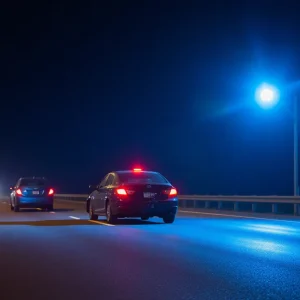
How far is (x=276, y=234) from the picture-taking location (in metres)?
15.5

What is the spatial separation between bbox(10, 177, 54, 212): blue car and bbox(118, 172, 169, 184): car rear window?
10.3 m

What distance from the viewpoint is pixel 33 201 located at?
94.2 feet

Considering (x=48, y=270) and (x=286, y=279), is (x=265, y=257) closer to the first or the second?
(x=286, y=279)

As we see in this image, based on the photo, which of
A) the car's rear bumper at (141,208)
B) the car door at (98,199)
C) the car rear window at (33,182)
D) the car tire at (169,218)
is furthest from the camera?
the car rear window at (33,182)

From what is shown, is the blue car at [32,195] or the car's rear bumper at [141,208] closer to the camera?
the car's rear bumper at [141,208]

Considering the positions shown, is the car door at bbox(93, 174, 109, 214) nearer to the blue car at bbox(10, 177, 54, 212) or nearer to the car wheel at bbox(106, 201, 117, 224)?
the car wheel at bbox(106, 201, 117, 224)

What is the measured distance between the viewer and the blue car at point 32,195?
28531 millimetres

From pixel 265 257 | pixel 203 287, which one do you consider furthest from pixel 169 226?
pixel 203 287

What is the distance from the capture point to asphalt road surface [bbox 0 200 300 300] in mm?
7660

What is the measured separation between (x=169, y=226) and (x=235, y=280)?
32.1 feet

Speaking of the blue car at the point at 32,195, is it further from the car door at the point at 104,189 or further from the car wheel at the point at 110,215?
the car wheel at the point at 110,215

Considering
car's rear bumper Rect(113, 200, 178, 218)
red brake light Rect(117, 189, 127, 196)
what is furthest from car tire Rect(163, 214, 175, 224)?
red brake light Rect(117, 189, 127, 196)

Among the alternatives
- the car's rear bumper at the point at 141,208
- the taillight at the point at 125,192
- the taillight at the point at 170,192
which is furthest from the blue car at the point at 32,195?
the taillight at the point at 170,192

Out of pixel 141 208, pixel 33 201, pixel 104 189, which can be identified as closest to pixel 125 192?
pixel 141 208
